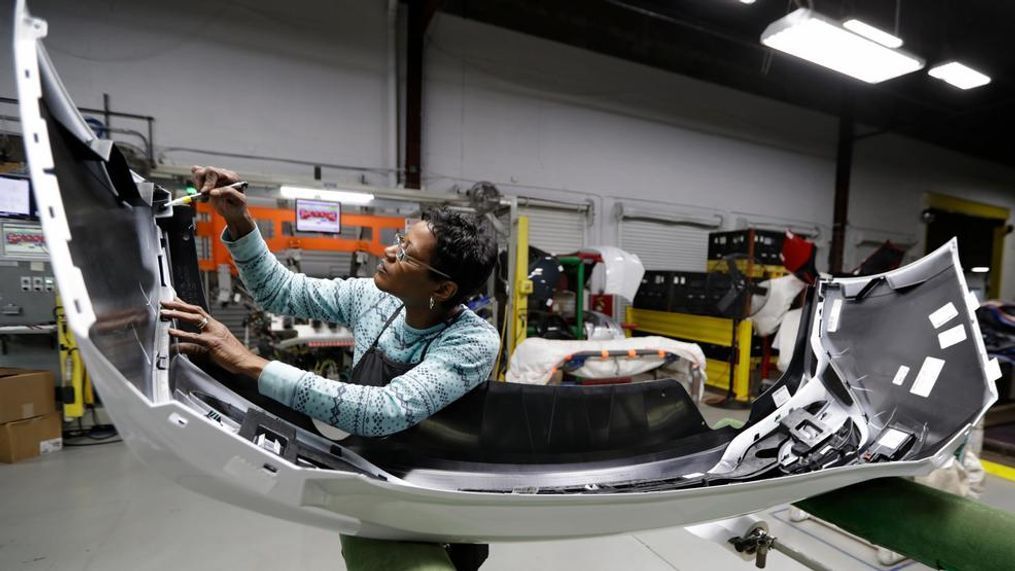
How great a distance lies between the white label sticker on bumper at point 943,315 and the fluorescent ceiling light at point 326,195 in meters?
3.71

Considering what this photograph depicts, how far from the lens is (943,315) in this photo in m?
1.45

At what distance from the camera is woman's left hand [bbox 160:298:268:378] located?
3.01ft

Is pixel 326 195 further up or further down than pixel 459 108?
further down

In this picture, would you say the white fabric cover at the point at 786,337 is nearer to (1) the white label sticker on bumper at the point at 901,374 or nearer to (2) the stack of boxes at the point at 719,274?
(2) the stack of boxes at the point at 719,274

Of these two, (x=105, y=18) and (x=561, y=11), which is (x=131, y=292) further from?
(x=561, y=11)

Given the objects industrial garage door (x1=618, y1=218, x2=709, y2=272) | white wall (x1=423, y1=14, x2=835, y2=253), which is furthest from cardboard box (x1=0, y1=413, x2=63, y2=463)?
industrial garage door (x1=618, y1=218, x2=709, y2=272)

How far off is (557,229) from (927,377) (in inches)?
173

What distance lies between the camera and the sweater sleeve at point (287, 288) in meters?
1.22

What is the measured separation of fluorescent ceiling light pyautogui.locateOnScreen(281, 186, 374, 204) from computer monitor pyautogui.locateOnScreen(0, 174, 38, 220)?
5.22ft

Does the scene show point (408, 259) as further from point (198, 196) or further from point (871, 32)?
point (871, 32)

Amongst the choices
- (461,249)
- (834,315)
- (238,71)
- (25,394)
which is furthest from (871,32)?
(25,394)

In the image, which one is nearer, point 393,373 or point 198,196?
point 198,196

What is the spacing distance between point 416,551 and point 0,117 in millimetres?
4980

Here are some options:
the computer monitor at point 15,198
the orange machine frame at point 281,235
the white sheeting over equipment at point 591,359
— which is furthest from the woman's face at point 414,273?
the computer monitor at point 15,198
